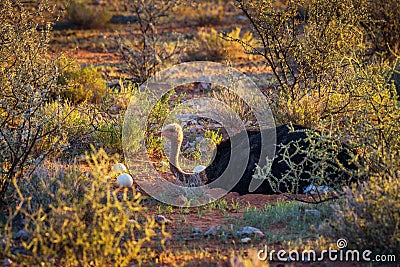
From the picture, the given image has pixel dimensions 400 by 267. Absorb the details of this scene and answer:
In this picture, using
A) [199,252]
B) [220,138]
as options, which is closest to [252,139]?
[220,138]

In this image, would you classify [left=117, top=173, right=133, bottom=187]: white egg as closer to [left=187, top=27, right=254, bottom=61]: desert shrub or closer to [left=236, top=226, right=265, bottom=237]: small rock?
[left=236, top=226, right=265, bottom=237]: small rock

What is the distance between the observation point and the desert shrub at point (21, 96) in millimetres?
5570

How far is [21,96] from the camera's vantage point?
586cm

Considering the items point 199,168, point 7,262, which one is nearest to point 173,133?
point 199,168

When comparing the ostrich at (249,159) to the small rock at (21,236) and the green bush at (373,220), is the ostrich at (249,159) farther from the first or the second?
the small rock at (21,236)

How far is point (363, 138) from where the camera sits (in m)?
5.14

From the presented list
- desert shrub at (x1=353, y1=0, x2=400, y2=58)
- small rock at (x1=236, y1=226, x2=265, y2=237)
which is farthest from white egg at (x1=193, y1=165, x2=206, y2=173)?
desert shrub at (x1=353, y1=0, x2=400, y2=58)

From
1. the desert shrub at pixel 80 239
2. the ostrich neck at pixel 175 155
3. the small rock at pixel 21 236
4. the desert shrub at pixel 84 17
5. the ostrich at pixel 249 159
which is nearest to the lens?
the desert shrub at pixel 80 239

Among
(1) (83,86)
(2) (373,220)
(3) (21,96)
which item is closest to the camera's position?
(2) (373,220)

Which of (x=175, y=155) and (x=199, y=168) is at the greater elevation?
(x=175, y=155)

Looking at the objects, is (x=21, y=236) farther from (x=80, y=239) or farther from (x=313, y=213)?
(x=313, y=213)

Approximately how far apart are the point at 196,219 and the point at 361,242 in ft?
5.17

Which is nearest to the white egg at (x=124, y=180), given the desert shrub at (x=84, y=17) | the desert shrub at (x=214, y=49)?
the desert shrub at (x=214, y=49)

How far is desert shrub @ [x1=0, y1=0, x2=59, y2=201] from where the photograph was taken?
5.57 metres
